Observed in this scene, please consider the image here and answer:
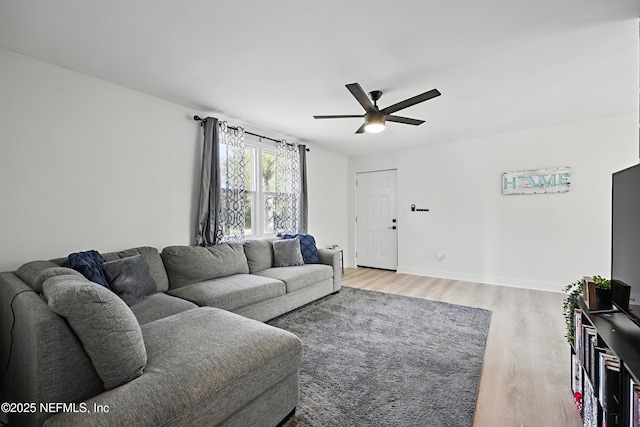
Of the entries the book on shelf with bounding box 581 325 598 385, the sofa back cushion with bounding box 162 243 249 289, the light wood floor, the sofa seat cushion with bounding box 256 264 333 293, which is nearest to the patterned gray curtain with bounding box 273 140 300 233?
the sofa seat cushion with bounding box 256 264 333 293

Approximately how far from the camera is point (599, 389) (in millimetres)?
1330

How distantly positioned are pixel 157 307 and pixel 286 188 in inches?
111

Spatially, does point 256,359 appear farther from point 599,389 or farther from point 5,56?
point 5,56

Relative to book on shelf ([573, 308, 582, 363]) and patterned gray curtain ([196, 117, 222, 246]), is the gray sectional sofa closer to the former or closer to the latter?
patterned gray curtain ([196, 117, 222, 246])

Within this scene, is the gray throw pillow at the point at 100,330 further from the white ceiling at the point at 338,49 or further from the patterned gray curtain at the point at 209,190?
the patterned gray curtain at the point at 209,190

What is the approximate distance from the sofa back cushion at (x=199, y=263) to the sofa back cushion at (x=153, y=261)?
91 millimetres

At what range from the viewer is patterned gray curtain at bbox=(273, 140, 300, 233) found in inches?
178

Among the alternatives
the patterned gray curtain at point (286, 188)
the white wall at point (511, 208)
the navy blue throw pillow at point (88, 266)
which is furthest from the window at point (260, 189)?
the white wall at point (511, 208)

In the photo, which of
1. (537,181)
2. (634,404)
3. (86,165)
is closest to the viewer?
(634,404)

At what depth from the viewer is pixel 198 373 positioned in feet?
4.09

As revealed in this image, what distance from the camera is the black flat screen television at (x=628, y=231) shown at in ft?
4.68

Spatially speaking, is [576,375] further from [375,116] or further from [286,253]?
[286,253]

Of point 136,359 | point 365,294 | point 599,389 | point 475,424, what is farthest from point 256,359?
point 365,294

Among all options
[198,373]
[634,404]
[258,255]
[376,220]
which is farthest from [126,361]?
[376,220]
